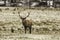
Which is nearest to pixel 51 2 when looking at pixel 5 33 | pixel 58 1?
pixel 58 1

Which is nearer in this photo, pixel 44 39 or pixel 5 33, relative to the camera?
pixel 44 39

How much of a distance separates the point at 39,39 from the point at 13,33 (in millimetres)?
1690

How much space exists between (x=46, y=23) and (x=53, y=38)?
13.6 ft

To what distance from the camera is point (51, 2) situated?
2636 cm

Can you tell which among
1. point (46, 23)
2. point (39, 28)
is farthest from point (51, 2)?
point (39, 28)

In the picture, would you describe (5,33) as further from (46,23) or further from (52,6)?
(52,6)

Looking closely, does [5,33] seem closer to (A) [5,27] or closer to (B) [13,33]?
(B) [13,33]

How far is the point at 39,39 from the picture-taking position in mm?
10352

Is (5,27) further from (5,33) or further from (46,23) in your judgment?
(46,23)

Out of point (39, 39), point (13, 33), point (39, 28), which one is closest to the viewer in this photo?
point (39, 39)

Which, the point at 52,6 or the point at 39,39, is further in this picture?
the point at 52,6

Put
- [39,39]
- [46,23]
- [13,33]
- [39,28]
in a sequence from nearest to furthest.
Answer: [39,39] < [13,33] < [39,28] < [46,23]

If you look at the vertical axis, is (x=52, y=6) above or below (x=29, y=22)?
below

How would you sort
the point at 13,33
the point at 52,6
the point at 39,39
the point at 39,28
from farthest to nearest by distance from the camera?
1. the point at 52,6
2. the point at 39,28
3. the point at 13,33
4. the point at 39,39
